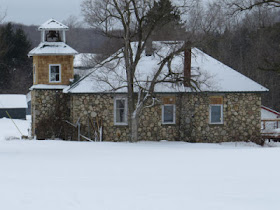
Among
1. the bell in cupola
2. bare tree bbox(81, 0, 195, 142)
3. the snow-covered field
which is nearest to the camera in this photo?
the snow-covered field

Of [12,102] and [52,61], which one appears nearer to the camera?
[52,61]

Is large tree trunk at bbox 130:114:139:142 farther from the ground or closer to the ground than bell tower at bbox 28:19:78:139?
closer to the ground

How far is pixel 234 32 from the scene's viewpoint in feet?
189

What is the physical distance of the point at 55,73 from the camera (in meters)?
26.9

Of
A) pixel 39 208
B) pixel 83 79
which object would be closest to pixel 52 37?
pixel 83 79

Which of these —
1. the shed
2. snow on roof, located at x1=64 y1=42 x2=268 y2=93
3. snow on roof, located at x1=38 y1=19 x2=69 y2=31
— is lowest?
the shed

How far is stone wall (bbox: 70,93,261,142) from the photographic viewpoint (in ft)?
82.6

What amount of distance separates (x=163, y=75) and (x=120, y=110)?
299 centimetres

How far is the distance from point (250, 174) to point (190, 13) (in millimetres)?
13127

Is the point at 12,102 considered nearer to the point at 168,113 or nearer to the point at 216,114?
the point at 168,113

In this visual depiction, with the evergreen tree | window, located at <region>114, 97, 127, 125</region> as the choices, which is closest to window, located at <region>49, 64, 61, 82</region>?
window, located at <region>114, 97, 127, 125</region>

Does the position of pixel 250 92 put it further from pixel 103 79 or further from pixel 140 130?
pixel 103 79

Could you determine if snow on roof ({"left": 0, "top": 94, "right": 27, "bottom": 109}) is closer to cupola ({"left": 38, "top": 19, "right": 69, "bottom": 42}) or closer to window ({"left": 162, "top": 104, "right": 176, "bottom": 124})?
cupola ({"left": 38, "top": 19, "right": 69, "bottom": 42})

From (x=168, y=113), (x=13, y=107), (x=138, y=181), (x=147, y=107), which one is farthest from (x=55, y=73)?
(x=13, y=107)
